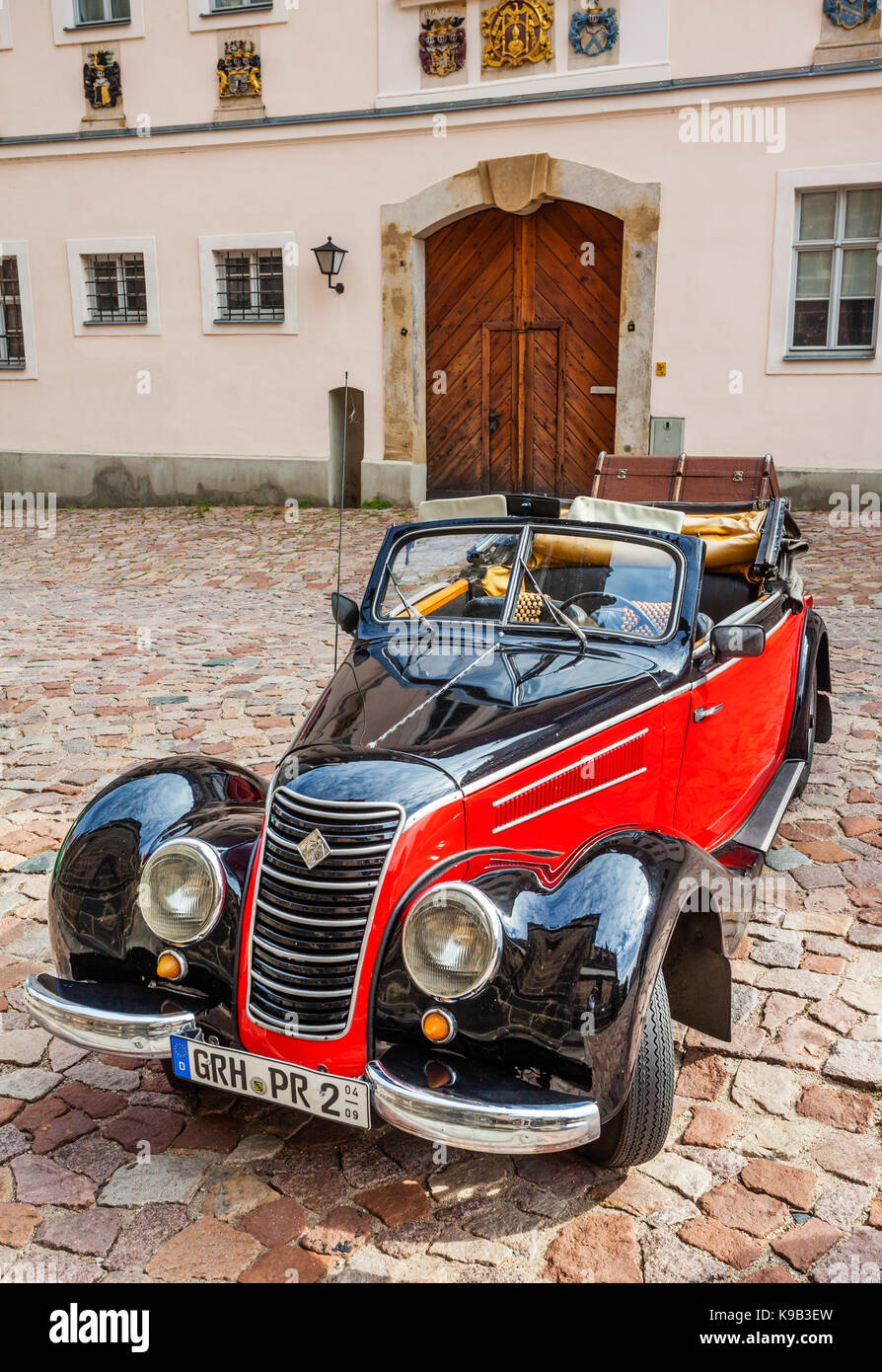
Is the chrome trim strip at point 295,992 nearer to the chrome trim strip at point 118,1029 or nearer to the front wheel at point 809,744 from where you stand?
the chrome trim strip at point 118,1029

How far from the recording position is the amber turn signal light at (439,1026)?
264cm

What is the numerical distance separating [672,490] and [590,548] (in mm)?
3251

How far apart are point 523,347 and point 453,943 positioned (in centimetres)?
1289

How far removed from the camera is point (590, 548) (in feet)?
13.1

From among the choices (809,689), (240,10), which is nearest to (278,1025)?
(809,689)

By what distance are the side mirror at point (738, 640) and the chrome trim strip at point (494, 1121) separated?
178cm

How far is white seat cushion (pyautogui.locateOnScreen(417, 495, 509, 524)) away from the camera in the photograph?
4145 mm

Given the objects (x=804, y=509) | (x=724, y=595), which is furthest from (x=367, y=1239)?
(x=804, y=509)

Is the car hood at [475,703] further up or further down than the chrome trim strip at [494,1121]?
further up

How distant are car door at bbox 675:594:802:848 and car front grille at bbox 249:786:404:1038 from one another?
1.45m

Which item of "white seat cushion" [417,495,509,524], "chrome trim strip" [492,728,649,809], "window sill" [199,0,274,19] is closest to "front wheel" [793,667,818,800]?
"chrome trim strip" [492,728,649,809]

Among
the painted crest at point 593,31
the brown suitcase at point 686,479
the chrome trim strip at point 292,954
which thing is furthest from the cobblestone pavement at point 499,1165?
the painted crest at point 593,31

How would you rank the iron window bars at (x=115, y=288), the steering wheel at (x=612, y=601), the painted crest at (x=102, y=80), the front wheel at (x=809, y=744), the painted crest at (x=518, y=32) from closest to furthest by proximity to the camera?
the steering wheel at (x=612, y=601) < the front wheel at (x=809, y=744) < the painted crest at (x=518, y=32) < the painted crest at (x=102, y=80) < the iron window bars at (x=115, y=288)

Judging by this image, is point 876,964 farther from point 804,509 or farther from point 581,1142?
point 804,509
